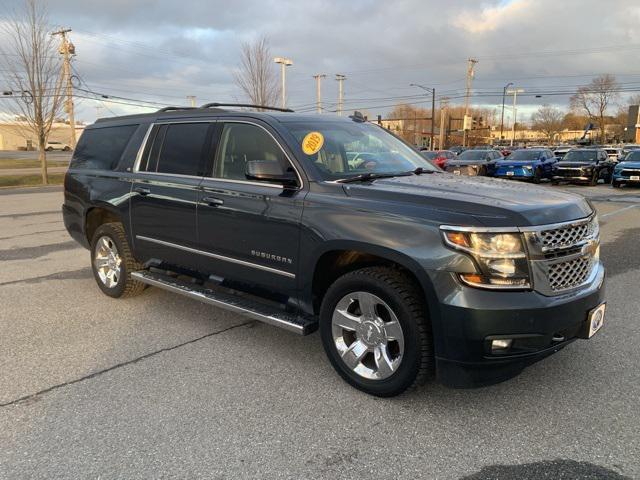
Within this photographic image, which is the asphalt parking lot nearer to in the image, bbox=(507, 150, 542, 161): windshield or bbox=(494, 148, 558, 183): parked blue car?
bbox=(494, 148, 558, 183): parked blue car

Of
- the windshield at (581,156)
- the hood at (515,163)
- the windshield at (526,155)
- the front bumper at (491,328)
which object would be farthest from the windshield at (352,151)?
the windshield at (581,156)

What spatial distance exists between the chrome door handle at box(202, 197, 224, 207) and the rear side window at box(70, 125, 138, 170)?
1.61 meters

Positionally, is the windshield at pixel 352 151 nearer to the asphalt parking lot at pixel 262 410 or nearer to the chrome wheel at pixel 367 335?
the chrome wheel at pixel 367 335

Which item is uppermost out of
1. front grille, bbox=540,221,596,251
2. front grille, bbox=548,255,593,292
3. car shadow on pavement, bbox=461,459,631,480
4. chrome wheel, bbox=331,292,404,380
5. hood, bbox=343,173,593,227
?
hood, bbox=343,173,593,227

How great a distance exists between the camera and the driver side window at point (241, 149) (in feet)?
13.6

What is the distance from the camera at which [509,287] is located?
2.99 m

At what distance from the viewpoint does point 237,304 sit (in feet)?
13.6

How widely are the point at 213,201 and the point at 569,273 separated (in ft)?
8.89

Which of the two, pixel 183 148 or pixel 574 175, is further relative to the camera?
pixel 574 175

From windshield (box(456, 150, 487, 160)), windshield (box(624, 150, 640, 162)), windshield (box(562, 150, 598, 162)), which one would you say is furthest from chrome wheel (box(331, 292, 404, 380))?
windshield (box(562, 150, 598, 162))

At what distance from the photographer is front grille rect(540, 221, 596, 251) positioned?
307 centimetres

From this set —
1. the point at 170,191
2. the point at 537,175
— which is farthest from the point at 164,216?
the point at 537,175

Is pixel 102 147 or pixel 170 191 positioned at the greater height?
pixel 102 147

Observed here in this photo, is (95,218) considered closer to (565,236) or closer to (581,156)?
(565,236)
